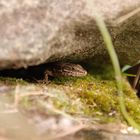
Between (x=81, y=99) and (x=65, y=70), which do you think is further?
(x=65, y=70)

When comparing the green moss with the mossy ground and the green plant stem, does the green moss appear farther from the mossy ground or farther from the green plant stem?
the green plant stem

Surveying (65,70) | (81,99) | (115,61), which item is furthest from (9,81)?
(115,61)

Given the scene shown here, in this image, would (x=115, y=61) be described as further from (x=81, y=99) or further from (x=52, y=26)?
(x=81, y=99)

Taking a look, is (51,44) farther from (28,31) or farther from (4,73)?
(4,73)

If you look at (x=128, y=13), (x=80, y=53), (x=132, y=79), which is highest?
(x=128, y=13)

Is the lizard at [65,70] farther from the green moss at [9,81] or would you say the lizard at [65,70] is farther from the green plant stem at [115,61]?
the green plant stem at [115,61]

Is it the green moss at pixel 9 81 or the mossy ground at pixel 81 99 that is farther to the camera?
the green moss at pixel 9 81

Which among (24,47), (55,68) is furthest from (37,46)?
(55,68)

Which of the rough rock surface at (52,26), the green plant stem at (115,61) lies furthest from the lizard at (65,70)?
the green plant stem at (115,61)
